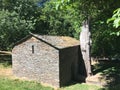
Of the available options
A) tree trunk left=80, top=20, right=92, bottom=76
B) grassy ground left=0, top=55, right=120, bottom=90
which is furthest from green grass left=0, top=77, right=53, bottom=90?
tree trunk left=80, top=20, right=92, bottom=76

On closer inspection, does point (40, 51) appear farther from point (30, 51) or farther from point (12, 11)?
point (12, 11)

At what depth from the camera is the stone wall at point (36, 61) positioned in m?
20.8

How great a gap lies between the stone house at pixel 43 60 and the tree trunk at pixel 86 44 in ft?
5.55

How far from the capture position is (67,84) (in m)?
21.8

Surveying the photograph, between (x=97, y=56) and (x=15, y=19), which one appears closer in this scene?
(x=15, y=19)

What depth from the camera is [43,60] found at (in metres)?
21.4

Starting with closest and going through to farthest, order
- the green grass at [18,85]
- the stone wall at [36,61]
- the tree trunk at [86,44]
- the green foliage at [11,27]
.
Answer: the green grass at [18,85] → the stone wall at [36,61] → the tree trunk at [86,44] → the green foliage at [11,27]

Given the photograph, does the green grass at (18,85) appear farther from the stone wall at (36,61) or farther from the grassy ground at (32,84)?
the stone wall at (36,61)

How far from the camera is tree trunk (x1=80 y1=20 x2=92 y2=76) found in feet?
77.7

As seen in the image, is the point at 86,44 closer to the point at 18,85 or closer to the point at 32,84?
the point at 32,84

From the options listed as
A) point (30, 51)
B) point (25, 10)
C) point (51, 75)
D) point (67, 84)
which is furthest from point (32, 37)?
point (25, 10)

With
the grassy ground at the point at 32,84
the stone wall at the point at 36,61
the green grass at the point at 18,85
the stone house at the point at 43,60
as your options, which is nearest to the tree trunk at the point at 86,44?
the stone house at the point at 43,60

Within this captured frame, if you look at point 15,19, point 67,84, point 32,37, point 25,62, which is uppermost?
point 15,19

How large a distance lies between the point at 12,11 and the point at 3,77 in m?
8.83
